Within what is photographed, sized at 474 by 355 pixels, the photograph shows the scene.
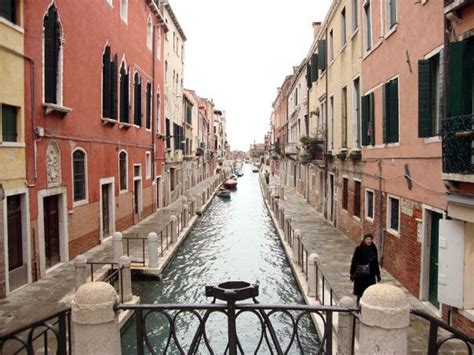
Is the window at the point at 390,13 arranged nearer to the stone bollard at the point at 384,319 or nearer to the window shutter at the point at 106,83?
the stone bollard at the point at 384,319

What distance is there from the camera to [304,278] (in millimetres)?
10969

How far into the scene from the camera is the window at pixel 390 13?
10360mm

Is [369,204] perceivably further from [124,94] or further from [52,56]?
[124,94]

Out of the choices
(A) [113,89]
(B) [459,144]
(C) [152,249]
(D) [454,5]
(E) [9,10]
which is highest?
(E) [9,10]

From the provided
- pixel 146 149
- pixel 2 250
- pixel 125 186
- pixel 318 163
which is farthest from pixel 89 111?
pixel 318 163

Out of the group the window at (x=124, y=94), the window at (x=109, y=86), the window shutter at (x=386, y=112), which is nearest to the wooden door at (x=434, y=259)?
the window shutter at (x=386, y=112)

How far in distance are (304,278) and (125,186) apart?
365 inches

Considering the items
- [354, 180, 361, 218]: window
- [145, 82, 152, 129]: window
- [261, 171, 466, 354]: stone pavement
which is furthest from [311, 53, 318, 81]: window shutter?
[354, 180, 361, 218]: window

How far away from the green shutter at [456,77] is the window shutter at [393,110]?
3.40m

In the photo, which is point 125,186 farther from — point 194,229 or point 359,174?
point 359,174

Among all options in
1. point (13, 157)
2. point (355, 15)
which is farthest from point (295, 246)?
point (13, 157)

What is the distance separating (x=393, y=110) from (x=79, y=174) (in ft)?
28.3

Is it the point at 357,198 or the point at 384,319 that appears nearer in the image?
the point at 384,319

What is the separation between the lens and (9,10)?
917 cm
